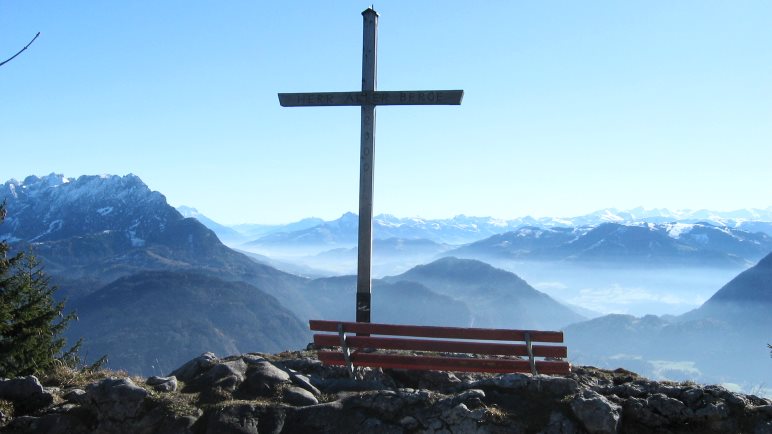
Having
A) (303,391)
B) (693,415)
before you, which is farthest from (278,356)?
(693,415)

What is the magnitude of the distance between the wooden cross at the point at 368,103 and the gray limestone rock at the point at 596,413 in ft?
24.9

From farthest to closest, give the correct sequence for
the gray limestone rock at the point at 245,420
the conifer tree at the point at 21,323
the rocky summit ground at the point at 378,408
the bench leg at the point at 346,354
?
the conifer tree at the point at 21,323
the bench leg at the point at 346,354
the gray limestone rock at the point at 245,420
the rocky summit ground at the point at 378,408

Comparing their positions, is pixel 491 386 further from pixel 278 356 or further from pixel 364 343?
pixel 278 356

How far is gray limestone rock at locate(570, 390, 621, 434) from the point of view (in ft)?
29.8

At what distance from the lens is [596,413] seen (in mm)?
9188

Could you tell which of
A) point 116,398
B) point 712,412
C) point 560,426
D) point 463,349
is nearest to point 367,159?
point 463,349

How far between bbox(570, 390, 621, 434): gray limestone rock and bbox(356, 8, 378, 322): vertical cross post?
7582 mm

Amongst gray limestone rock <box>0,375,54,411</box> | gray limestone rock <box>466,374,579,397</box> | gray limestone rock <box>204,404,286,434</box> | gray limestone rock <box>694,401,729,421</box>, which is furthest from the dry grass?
gray limestone rock <box>694,401,729,421</box>

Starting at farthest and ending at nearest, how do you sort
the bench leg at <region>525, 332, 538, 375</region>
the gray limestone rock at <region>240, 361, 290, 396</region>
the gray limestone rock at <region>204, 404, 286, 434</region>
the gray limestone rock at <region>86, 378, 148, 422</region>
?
1. the bench leg at <region>525, 332, 538, 375</region>
2. the gray limestone rock at <region>240, 361, 290, 396</region>
3. the gray limestone rock at <region>86, 378, 148, 422</region>
4. the gray limestone rock at <region>204, 404, 286, 434</region>

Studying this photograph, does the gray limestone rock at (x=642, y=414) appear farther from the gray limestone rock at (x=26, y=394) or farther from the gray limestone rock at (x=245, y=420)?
the gray limestone rock at (x=26, y=394)

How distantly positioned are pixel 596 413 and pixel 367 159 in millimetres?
9303

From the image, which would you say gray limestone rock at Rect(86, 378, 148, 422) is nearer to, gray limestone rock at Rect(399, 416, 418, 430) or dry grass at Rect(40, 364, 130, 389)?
dry grass at Rect(40, 364, 130, 389)

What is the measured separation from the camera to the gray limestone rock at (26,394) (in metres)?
10.3

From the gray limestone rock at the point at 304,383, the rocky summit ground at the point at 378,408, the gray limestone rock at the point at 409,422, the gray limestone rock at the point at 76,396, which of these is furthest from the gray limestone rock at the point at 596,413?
the gray limestone rock at the point at 76,396
